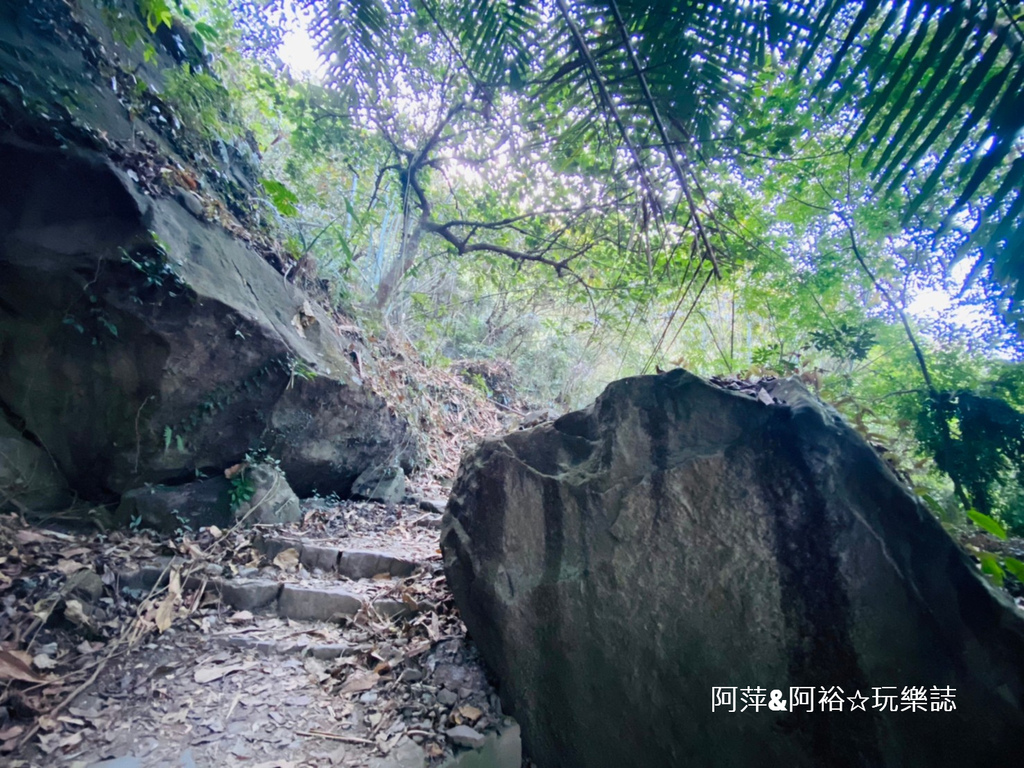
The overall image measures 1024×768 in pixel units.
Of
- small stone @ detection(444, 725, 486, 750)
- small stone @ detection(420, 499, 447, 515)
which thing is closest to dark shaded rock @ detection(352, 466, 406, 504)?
small stone @ detection(420, 499, 447, 515)

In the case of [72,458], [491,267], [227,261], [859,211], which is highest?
[491,267]

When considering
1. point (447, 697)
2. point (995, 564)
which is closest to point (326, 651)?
point (447, 697)

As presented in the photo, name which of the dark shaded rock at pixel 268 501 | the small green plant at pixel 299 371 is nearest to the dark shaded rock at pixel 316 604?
the dark shaded rock at pixel 268 501

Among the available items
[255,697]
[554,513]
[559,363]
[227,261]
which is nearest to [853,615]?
[554,513]

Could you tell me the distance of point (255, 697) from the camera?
84.3 inches

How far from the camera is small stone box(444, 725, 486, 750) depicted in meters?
1.91

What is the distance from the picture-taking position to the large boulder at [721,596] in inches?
55.9

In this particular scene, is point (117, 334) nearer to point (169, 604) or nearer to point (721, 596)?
point (169, 604)

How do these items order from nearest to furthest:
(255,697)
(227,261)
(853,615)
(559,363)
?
(853,615), (255,697), (227,261), (559,363)

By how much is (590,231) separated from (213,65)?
439 centimetres

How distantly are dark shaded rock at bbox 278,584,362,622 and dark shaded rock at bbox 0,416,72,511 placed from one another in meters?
1.77

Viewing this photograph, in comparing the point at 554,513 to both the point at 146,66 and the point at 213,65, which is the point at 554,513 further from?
the point at 213,65

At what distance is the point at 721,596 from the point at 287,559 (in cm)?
269

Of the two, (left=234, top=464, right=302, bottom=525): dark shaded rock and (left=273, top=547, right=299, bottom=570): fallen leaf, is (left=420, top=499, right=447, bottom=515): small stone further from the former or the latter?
(left=273, top=547, right=299, bottom=570): fallen leaf
